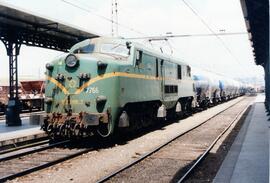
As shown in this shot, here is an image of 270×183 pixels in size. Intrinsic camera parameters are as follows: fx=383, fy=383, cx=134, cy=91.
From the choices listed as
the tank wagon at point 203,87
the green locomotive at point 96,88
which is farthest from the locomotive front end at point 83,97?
the tank wagon at point 203,87

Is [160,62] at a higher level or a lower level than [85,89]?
higher

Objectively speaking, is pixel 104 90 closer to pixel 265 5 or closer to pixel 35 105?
pixel 265 5

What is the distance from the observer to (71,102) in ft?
36.7

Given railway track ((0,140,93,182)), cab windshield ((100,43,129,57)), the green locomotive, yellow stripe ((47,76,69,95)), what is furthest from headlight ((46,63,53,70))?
railway track ((0,140,93,182))

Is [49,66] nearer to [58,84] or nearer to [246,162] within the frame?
[58,84]

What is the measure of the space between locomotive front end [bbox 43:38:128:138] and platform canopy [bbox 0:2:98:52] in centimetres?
357

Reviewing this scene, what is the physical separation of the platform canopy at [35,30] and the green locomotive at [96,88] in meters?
3.00

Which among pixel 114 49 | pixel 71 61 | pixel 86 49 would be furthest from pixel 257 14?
pixel 71 61

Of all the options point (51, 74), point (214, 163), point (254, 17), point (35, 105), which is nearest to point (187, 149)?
point (214, 163)

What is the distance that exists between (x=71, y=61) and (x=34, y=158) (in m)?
3.02

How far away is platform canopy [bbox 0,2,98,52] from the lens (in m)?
13.9

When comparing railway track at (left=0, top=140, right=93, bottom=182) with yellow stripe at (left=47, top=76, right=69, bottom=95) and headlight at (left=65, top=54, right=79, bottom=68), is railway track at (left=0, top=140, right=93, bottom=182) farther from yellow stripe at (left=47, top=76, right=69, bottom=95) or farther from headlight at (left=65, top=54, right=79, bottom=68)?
headlight at (left=65, top=54, right=79, bottom=68)

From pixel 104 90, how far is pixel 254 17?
6.37 m

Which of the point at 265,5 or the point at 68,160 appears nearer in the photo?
the point at 68,160
